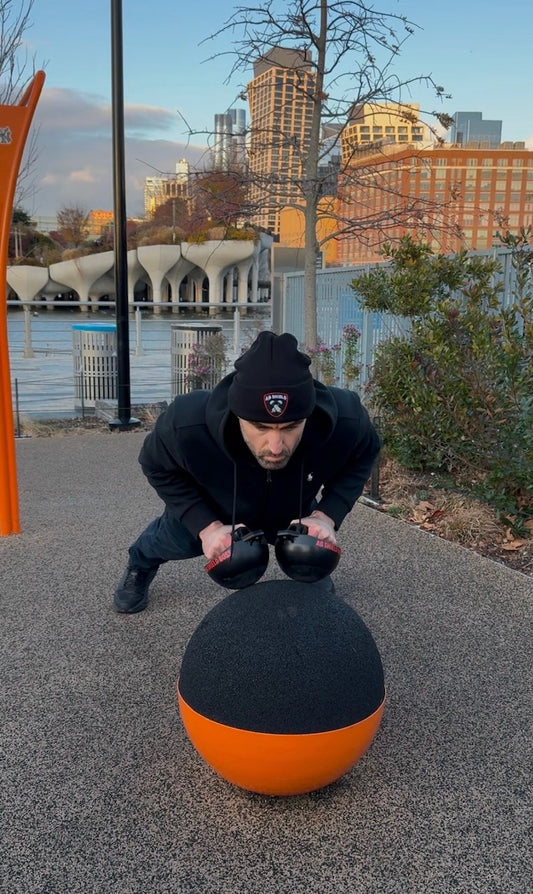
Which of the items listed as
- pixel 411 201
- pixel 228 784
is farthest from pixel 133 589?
pixel 411 201

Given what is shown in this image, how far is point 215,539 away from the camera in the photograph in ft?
9.86

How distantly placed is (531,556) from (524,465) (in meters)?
0.65

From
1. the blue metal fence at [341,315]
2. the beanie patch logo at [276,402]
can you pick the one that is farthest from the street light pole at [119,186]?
the beanie patch logo at [276,402]

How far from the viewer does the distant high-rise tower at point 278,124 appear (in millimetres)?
9430

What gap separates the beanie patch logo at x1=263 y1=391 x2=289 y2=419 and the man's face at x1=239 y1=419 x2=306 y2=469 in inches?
3.4

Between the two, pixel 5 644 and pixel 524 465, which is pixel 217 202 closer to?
pixel 524 465

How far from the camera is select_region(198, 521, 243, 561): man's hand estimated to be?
116 inches

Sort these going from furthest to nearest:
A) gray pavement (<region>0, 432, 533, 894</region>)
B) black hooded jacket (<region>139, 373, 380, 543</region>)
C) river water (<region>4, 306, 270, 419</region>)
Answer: river water (<region>4, 306, 270, 419</region>)
black hooded jacket (<region>139, 373, 380, 543</region>)
gray pavement (<region>0, 432, 533, 894</region>)

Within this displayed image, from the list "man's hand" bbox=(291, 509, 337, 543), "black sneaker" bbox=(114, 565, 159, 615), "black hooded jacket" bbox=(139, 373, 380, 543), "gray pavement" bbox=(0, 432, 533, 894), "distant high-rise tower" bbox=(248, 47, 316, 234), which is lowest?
"gray pavement" bbox=(0, 432, 533, 894)

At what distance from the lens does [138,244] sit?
23.7 metres

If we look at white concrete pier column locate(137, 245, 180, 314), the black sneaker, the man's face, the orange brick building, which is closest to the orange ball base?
the man's face

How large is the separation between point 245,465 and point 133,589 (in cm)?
161

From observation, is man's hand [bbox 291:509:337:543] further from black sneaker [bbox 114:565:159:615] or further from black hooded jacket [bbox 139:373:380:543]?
black sneaker [bbox 114:565:159:615]

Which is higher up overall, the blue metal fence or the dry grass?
the blue metal fence
